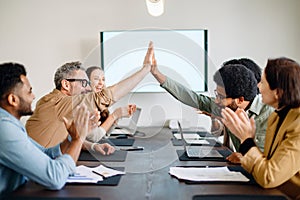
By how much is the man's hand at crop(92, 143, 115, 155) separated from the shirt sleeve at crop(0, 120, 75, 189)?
2.21ft

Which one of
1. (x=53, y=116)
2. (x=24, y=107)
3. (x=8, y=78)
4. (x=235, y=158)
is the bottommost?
(x=235, y=158)

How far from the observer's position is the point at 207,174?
1.50 m

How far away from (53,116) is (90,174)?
2.32 feet

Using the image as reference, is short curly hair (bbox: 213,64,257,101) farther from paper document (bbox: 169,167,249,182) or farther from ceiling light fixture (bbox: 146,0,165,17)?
ceiling light fixture (bbox: 146,0,165,17)

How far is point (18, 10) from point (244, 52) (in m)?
2.29

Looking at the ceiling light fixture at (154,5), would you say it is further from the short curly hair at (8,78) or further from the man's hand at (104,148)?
the short curly hair at (8,78)

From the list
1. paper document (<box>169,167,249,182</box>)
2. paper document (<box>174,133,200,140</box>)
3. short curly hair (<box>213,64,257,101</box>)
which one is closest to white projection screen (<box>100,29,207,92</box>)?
paper document (<box>174,133,200,140</box>)

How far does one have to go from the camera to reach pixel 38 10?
11.8ft

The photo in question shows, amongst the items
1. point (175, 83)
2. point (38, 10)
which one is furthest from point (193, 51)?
point (38, 10)

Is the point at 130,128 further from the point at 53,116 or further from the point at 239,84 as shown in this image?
the point at 239,84

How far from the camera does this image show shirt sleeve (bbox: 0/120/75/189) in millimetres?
1236

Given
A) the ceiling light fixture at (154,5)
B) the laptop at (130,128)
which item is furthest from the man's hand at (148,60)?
the laptop at (130,128)

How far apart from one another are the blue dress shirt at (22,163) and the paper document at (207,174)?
479 mm

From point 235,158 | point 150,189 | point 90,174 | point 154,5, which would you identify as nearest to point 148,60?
point 154,5
